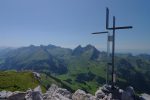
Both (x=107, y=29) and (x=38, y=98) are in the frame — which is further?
(x=107, y=29)

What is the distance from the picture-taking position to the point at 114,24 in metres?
34.0

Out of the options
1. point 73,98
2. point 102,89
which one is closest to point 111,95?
point 102,89

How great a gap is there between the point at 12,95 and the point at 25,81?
1521 inches

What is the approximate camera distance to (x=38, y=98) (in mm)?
28234

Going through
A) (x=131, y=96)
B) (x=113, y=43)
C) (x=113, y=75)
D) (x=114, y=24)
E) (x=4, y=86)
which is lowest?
(x=4, y=86)

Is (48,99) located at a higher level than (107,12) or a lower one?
lower

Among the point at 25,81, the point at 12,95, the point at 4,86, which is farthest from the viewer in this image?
the point at 25,81

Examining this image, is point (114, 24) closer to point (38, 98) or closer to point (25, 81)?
point (38, 98)

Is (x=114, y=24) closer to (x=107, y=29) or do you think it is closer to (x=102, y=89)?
(x=107, y=29)

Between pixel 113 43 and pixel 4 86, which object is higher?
pixel 113 43

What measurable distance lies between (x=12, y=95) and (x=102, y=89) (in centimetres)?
1120

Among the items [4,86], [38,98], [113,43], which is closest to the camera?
[38,98]

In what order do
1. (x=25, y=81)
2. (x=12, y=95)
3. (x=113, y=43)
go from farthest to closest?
(x=25, y=81) → (x=113, y=43) → (x=12, y=95)

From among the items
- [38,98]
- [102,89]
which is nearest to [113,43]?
[102,89]
